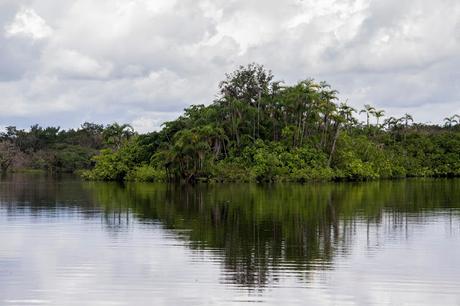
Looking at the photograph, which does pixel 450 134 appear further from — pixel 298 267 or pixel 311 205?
pixel 298 267

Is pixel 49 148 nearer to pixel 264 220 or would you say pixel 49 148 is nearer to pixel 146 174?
pixel 146 174

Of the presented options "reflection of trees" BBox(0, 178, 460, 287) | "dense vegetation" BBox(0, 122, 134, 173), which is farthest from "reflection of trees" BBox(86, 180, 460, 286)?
"dense vegetation" BBox(0, 122, 134, 173)

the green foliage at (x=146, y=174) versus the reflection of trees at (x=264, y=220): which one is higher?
the green foliage at (x=146, y=174)

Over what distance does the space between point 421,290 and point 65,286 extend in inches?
320

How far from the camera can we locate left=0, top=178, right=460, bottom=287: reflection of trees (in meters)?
19.6

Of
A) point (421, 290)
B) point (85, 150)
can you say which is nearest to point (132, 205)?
point (421, 290)

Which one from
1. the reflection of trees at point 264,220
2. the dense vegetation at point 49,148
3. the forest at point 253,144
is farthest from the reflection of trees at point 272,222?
the dense vegetation at point 49,148

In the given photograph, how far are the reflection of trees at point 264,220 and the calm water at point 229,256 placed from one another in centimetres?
5

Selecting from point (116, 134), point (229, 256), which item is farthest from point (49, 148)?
point (229, 256)

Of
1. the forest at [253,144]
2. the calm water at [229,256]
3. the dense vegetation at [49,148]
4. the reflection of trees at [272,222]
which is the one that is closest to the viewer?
the calm water at [229,256]

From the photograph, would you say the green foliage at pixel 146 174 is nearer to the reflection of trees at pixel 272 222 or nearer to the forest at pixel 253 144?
the forest at pixel 253 144

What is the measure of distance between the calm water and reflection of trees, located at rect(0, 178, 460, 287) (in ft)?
0.17

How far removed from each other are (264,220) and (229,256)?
1004cm

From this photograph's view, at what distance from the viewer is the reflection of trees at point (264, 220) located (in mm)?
19641
